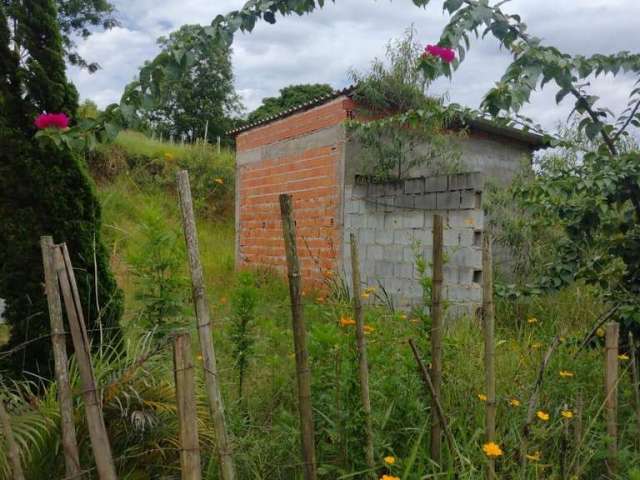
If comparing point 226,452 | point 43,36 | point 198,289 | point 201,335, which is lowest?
point 226,452

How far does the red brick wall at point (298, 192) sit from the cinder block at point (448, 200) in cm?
146

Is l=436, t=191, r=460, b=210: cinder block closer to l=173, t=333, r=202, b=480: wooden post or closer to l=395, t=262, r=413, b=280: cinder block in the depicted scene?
l=395, t=262, r=413, b=280: cinder block

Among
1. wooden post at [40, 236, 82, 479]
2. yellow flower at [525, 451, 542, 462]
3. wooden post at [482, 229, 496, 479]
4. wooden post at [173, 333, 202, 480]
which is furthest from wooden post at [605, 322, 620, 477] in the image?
wooden post at [40, 236, 82, 479]

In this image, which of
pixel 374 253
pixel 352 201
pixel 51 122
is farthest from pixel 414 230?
pixel 51 122

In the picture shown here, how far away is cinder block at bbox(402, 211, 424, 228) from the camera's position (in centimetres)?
570

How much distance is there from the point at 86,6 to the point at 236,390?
63.6 feet

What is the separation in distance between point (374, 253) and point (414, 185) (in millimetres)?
979

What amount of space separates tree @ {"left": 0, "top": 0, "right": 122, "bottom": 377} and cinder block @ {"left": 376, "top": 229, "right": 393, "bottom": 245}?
3.53 metres

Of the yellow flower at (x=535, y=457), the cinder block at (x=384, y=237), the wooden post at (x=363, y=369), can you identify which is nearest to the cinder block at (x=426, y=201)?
the cinder block at (x=384, y=237)

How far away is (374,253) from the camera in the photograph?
6289 millimetres

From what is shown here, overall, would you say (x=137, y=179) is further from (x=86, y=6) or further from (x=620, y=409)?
(x=620, y=409)

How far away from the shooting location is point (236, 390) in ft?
9.51

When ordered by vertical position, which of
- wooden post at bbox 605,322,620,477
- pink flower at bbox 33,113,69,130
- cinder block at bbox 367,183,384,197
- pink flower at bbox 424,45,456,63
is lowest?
wooden post at bbox 605,322,620,477

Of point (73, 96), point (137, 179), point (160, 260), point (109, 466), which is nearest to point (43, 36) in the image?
point (73, 96)
